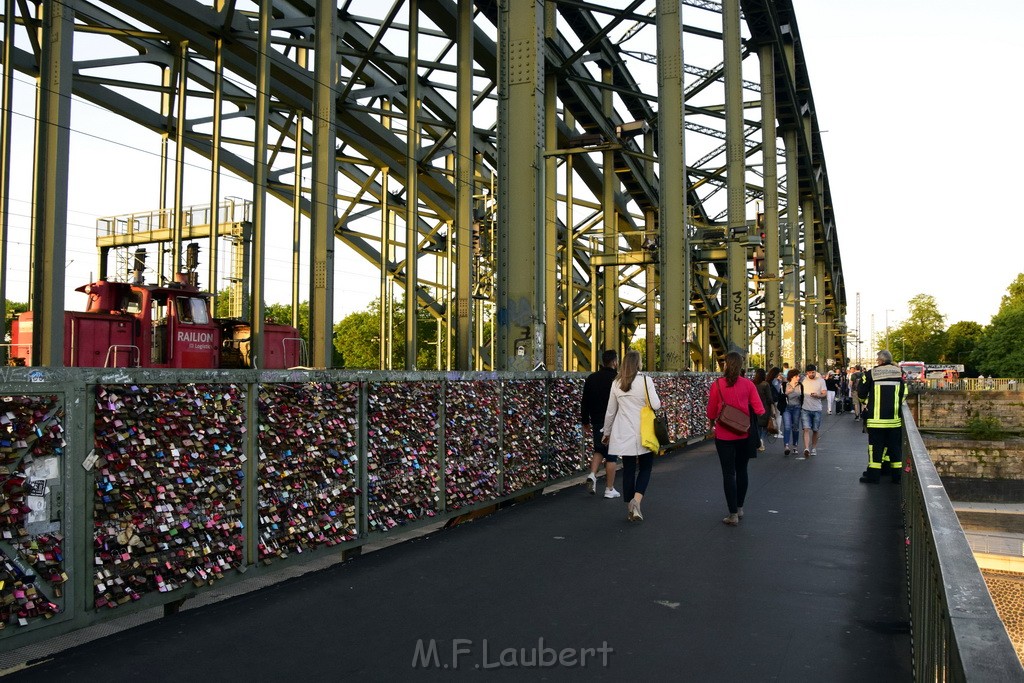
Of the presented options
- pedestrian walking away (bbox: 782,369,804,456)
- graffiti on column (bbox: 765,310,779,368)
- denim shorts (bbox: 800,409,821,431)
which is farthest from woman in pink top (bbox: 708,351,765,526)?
graffiti on column (bbox: 765,310,779,368)

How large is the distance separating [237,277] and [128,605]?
18257 millimetres

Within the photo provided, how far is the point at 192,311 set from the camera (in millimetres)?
16297

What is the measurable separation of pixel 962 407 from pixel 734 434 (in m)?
52.9

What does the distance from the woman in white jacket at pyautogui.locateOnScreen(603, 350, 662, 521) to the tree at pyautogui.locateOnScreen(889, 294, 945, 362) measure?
12994cm

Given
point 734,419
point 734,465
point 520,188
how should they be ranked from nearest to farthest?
1. point 734,419
2. point 734,465
3. point 520,188

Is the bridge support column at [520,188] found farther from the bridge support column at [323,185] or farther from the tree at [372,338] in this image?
the tree at [372,338]

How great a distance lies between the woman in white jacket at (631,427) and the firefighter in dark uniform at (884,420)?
457 cm

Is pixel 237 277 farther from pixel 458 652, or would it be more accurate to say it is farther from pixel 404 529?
pixel 458 652

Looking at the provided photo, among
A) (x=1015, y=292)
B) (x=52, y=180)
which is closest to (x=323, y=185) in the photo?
(x=52, y=180)

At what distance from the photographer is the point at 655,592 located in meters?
6.01

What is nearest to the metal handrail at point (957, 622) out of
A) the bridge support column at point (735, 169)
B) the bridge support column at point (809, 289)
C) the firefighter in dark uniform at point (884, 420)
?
the firefighter in dark uniform at point (884, 420)

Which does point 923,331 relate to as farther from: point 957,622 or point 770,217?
point 957,622

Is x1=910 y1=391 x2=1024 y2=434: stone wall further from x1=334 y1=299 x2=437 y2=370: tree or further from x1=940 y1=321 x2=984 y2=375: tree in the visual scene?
x1=940 y1=321 x2=984 y2=375: tree

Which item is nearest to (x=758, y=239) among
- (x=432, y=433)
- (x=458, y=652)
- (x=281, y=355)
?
(x=281, y=355)
